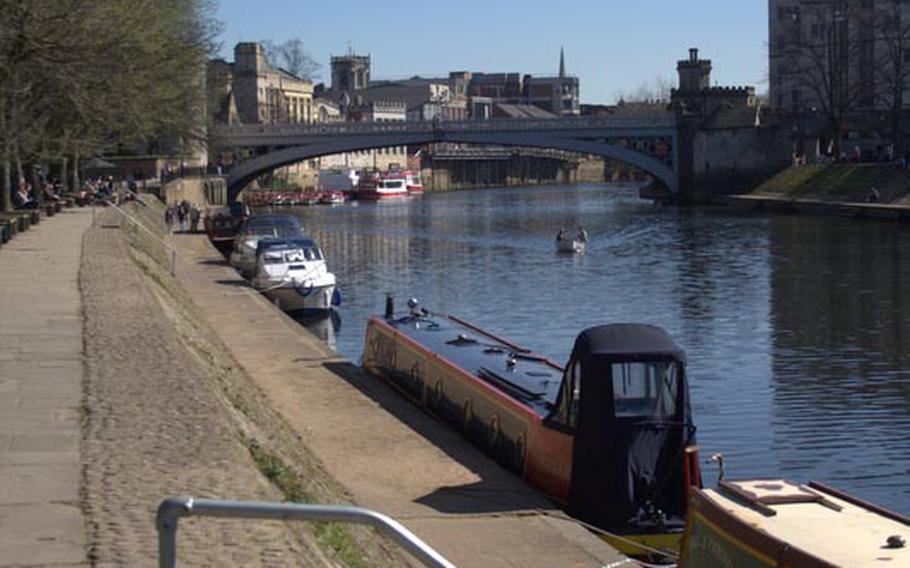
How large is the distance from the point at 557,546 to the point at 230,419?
3.61m

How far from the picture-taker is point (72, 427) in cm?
1537

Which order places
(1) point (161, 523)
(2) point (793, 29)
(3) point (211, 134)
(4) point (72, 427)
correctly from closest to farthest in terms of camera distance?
1. (1) point (161, 523)
2. (4) point (72, 427)
3. (3) point (211, 134)
4. (2) point (793, 29)

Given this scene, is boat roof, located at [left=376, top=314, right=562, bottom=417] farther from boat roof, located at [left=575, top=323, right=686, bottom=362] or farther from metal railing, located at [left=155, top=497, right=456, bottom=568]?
metal railing, located at [left=155, top=497, right=456, bottom=568]

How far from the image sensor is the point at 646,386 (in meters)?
17.7

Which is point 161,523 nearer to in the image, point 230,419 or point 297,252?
point 230,419

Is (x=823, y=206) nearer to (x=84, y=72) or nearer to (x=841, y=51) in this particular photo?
(x=841, y=51)

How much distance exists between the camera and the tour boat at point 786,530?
1141 cm

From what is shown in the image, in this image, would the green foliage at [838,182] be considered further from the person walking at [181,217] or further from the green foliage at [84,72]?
the green foliage at [84,72]

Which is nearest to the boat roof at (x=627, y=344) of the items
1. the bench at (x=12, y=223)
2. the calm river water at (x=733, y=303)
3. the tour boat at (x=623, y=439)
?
the tour boat at (x=623, y=439)

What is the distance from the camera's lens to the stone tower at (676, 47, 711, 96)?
126438 millimetres

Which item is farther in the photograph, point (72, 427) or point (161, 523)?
point (72, 427)

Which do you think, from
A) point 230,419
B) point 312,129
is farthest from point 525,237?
point 230,419

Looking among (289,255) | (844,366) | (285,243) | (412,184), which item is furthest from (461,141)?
(844,366)

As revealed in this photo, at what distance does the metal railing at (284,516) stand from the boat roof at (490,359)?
40.0 feet
